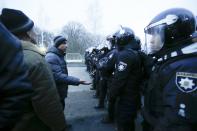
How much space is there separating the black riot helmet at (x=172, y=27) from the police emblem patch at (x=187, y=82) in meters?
0.56

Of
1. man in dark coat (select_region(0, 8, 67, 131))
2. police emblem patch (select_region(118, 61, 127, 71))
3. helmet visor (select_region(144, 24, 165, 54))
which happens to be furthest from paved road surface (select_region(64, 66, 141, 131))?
man in dark coat (select_region(0, 8, 67, 131))

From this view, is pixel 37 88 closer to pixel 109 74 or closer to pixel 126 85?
pixel 126 85

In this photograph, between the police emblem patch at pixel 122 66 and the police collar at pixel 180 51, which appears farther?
the police emblem patch at pixel 122 66

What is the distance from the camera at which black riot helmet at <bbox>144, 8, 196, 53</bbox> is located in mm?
2752

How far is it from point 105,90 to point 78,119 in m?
1.54

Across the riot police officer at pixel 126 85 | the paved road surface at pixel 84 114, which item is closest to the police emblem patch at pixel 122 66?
the riot police officer at pixel 126 85

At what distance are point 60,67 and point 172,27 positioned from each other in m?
2.42

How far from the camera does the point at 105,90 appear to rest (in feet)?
26.6

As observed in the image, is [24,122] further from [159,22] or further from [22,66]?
[159,22]

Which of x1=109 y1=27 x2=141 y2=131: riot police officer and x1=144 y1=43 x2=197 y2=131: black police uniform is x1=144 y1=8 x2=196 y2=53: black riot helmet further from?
x1=109 y1=27 x2=141 y2=131: riot police officer

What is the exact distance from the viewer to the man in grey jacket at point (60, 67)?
4.61 meters

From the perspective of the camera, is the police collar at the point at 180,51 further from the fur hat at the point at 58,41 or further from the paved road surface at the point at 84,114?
the paved road surface at the point at 84,114

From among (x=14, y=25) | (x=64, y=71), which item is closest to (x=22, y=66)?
(x=14, y=25)

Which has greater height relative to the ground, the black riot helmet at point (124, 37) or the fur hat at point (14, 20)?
the black riot helmet at point (124, 37)
